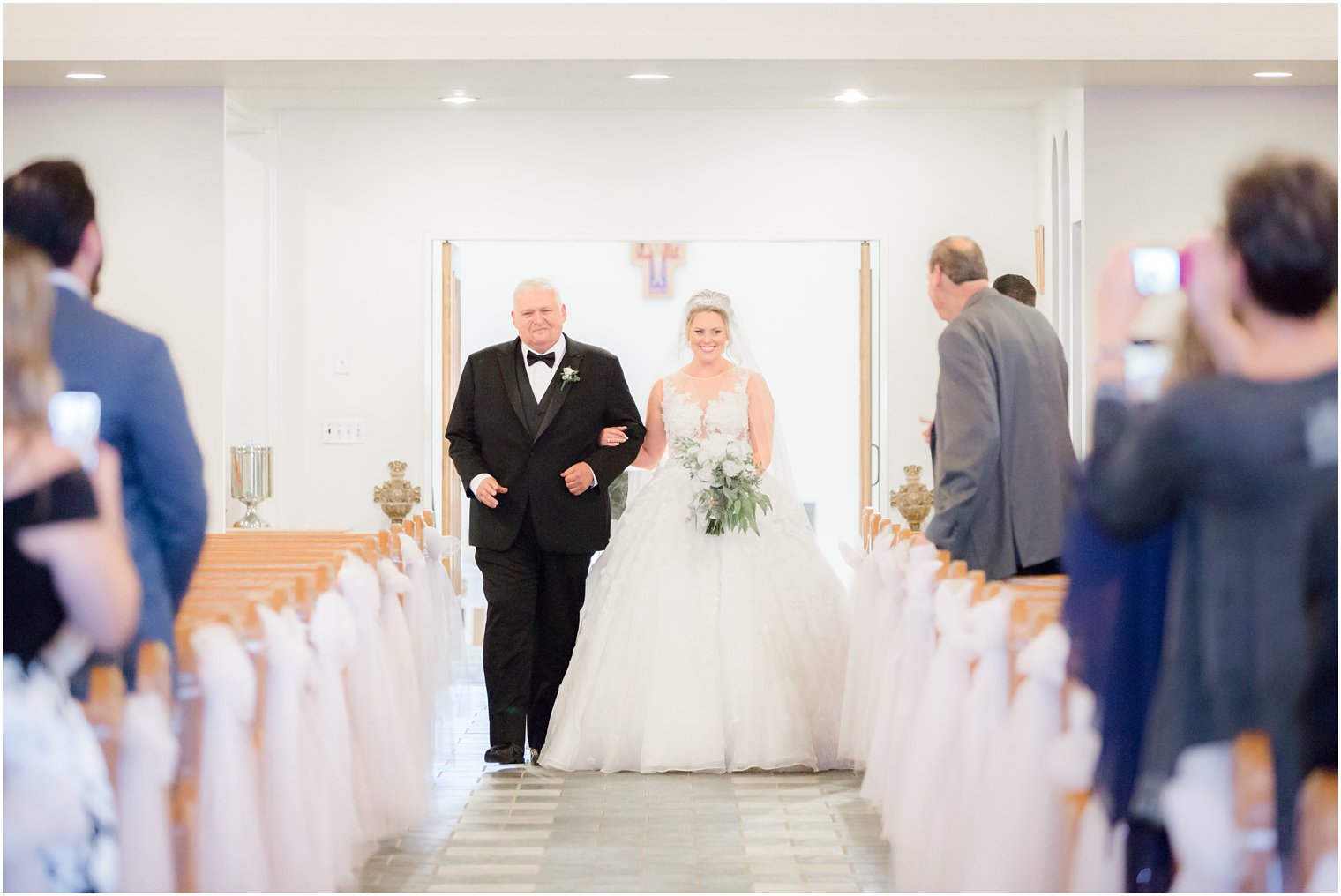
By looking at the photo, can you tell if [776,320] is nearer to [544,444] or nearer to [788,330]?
[788,330]

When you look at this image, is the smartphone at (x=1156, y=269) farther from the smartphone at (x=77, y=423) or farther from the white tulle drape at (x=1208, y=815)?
the smartphone at (x=77, y=423)

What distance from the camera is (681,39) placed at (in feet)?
18.6

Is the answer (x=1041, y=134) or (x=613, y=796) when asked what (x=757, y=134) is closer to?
(x=1041, y=134)

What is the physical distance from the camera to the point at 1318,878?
88.4 inches

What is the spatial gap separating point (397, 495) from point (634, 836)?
11.2 feet

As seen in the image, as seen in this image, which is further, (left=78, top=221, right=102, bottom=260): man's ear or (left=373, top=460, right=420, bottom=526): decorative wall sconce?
(left=373, top=460, right=420, bottom=526): decorative wall sconce

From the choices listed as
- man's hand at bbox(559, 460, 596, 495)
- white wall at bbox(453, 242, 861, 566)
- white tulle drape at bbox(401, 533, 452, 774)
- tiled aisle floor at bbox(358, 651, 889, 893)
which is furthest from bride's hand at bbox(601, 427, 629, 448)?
white wall at bbox(453, 242, 861, 566)

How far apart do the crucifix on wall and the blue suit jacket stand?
8087mm

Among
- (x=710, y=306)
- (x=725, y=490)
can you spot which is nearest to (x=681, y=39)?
(x=710, y=306)

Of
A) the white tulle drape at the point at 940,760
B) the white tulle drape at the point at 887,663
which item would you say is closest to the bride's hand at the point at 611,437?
the white tulle drape at the point at 887,663

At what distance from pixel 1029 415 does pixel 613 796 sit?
184cm

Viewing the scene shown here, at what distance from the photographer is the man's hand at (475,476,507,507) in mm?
5480

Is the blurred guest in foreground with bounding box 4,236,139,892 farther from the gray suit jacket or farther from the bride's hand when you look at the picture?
the bride's hand

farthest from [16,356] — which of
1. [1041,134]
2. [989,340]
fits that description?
[1041,134]
